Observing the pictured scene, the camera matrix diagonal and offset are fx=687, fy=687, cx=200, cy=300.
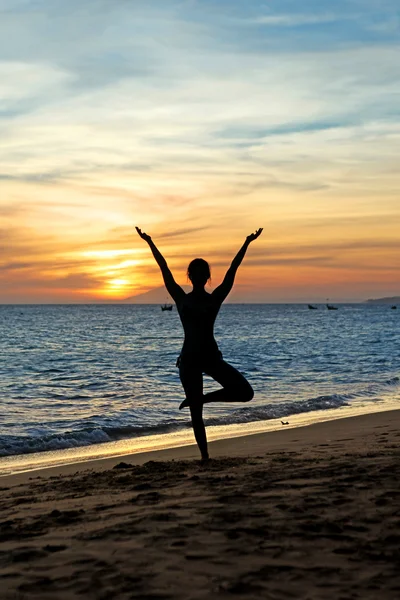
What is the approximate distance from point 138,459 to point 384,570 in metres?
6.42

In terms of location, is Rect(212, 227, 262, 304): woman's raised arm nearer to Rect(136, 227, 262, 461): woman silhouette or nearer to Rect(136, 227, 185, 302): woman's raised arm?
Rect(136, 227, 262, 461): woman silhouette

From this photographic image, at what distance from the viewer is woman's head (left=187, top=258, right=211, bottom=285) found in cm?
755

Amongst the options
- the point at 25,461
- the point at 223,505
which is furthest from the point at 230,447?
the point at 223,505

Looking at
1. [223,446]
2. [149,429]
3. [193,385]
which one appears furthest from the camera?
[149,429]

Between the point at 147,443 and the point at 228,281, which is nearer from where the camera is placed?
the point at 228,281

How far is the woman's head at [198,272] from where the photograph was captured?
7.55 m

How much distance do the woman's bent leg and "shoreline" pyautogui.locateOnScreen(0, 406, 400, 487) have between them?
5.71ft

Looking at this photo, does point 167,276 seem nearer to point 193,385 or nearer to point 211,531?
point 193,385

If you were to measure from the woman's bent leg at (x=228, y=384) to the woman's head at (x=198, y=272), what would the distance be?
2.98 feet

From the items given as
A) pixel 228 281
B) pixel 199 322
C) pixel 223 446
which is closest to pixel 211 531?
pixel 199 322

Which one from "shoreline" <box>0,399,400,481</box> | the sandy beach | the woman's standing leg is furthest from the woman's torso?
"shoreline" <box>0,399,400,481</box>

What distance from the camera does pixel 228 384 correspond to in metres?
7.49

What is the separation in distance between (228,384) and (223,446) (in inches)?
146

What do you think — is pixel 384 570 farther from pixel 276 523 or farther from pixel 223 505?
pixel 223 505
